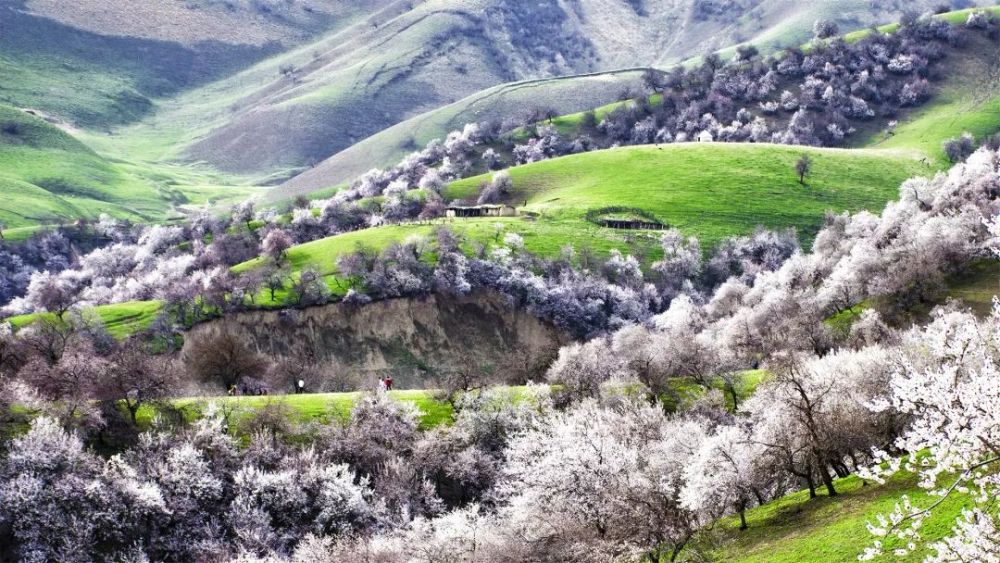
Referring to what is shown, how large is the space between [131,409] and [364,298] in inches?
2190

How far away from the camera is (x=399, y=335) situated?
120688 millimetres

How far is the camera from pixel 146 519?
198 feet

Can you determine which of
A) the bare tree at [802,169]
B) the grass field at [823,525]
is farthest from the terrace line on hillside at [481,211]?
the grass field at [823,525]

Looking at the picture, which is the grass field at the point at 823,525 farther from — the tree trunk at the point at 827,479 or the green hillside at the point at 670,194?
the green hillside at the point at 670,194

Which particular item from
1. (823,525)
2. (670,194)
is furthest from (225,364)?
(670,194)

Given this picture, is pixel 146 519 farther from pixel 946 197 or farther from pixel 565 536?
pixel 946 197

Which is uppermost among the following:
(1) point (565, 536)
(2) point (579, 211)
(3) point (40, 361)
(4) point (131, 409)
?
(2) point (579, 211)

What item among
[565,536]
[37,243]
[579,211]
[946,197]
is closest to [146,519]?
[565,536]

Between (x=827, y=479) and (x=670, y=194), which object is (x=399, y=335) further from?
(x=827, y=479)

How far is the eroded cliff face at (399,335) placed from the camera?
117 metres

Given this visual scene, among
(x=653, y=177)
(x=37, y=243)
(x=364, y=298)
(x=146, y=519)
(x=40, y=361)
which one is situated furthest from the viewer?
(x=37, y=243)

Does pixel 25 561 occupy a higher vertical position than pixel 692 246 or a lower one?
lower

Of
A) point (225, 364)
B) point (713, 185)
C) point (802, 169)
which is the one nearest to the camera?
point (225, 364)

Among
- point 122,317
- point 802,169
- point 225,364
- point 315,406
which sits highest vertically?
point 802,169
